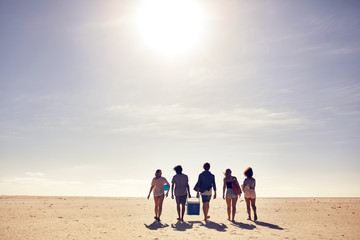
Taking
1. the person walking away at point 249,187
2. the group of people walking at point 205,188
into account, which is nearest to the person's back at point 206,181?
the group of people walking at point 205,188

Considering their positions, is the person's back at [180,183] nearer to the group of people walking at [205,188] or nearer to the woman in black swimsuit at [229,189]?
the group of people walking at [205,188]

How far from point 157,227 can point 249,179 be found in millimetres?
5060

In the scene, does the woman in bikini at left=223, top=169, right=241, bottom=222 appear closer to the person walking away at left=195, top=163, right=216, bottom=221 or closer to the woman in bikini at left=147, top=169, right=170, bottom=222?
the person walking away at left=195, top=163, right=216, bottom=221

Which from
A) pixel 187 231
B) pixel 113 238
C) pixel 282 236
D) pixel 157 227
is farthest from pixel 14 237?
pixel 282 236

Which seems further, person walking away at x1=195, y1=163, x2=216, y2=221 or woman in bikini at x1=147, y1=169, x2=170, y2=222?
woman in bikini at x1=147, y1=169, x2=170, y2=222

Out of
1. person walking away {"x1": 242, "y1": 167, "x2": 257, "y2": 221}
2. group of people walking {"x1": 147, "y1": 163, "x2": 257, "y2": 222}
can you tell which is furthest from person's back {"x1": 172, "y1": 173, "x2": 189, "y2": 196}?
person walking away {"x1": 242, "y1": 167, "x2": 257, "y2": 221}

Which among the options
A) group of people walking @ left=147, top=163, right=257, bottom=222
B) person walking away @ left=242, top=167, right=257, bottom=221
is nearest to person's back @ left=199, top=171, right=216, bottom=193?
group of people walking @ left=147, top=163, right=257, bottom=222

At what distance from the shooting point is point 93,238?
10.1m

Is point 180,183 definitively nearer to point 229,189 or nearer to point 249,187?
point 229,189

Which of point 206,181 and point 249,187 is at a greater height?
point 206,181

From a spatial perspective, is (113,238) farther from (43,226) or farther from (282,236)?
(282,236)

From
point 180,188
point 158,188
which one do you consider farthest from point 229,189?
point 158,188

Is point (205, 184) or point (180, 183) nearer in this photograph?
point (205, 184)

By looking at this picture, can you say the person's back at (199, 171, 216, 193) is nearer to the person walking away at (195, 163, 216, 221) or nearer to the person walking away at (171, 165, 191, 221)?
the person walking away at (195, 163, 216, 221)
